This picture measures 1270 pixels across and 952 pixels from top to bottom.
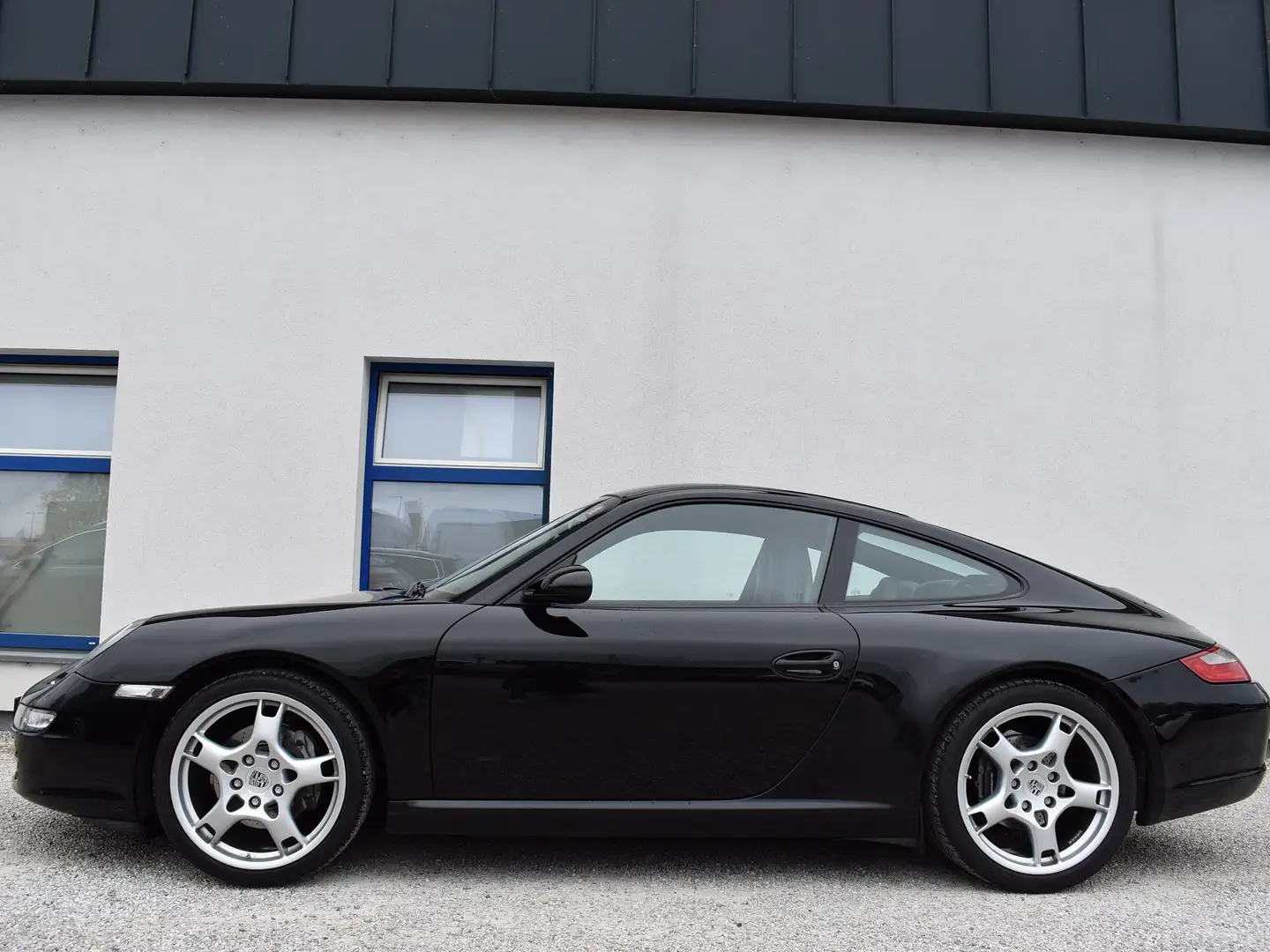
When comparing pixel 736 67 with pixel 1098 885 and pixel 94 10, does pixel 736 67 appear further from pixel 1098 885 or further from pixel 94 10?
pixel 1098 885

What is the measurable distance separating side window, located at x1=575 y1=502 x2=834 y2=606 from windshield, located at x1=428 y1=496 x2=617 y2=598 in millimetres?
151

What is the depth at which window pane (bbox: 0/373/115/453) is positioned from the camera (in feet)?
19.2

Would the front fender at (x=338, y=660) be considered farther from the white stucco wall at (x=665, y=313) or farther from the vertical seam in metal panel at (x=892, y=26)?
the vertical seam in metal panel at (x=892, y=26)

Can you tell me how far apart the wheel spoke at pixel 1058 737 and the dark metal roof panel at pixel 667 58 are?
393 centimetres

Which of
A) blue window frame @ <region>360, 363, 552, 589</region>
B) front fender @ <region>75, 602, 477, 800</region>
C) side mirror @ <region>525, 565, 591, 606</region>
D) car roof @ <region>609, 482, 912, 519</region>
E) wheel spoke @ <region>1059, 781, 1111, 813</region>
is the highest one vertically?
blue window frame @ <region>360, 363, 552, 589</region>

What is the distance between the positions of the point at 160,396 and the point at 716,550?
3.84 meters

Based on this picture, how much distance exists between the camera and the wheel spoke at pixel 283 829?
Answer: 2.97 m

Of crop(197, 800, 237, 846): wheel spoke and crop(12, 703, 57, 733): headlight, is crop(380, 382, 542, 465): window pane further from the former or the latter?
crop(197, 800, 237, 846): wheel spoke

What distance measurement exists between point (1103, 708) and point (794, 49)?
166 inches

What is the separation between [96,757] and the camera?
2984 mm

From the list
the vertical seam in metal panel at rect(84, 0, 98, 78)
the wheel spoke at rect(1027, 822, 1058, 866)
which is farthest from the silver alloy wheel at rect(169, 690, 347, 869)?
the vertical seam in metal panel at rect(84, 0, 98, 78)

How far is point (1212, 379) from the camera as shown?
5754 mm

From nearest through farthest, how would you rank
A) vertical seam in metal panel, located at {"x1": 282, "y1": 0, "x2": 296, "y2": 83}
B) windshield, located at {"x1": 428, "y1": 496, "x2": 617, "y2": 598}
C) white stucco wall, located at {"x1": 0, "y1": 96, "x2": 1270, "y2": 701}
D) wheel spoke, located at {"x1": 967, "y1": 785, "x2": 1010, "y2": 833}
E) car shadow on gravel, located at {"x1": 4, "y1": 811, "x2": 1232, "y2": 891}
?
wheel spoke, located at {"x1": 967, "y1": 785, "x2": 1010, "y2": 833}, car shadow on gravel, located at {"x1": 4, "y1": 811, "x2": 1232, "y2": 891}, windshield, located at {"x1": 428, "y1": 496, "x2": 617, "y2": 598}, white stucco wall, located at {"x1": 0, "y1": 96, "x2": 1270, "y2": 701}, vertical seam in metal panel, located at {"x1": 282, "y1": 0, "x2": 296, "y2": 83}

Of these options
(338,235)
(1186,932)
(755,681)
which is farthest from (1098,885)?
(338,235)
